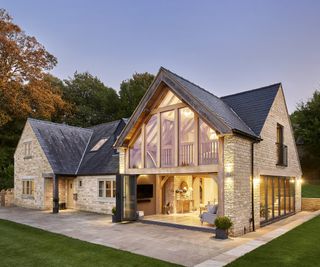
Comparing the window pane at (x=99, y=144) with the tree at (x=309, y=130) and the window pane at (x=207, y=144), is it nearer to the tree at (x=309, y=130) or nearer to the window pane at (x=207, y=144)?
the window pane at (x=207, y=144)

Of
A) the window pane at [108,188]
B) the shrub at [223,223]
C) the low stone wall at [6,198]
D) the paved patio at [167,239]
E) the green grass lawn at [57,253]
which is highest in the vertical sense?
the window pane at [108,188]

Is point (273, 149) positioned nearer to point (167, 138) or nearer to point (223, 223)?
point (167, 138)

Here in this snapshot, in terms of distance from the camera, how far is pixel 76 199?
64.6 feet

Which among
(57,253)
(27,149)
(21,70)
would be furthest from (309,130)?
(57,253)

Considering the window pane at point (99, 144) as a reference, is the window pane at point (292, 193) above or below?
below

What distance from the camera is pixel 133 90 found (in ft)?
124

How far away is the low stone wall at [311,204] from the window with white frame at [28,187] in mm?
18406

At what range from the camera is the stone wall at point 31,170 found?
2005 centimetres

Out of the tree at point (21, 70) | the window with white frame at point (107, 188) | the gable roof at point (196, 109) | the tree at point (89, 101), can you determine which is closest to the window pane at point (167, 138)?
the gable roof at point (196, 109)

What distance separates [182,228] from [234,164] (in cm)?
370

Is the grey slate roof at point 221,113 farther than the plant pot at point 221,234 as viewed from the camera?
Yes

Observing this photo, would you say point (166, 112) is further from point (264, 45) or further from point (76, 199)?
point (264, 45)

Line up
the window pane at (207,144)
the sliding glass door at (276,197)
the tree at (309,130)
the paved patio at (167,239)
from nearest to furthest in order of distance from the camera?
the paved patio at (167,239)
the window pane at (207,144)
the sliding glass door at (276,197)
the tree at (309,130)

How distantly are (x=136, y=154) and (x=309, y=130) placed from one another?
71.2 ft
